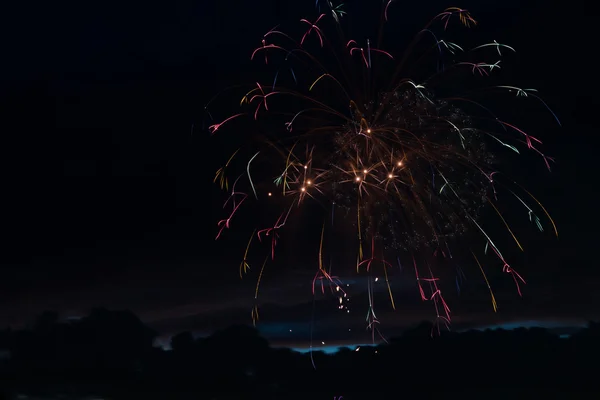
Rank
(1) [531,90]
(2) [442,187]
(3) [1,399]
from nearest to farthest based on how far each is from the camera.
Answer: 1. (1) [531,90]
2. (2) [442,187]
3. (3) [1,399]

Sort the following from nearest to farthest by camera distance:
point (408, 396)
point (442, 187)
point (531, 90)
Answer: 1. point (531, 90)
2. point (442, 187)
3. point (408, 396)

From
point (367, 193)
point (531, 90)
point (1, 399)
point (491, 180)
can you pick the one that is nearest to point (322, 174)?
point (367, 193)


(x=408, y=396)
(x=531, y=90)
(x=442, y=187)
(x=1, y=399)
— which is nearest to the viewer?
(x=531, y=90)

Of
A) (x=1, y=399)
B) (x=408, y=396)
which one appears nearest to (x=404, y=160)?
(x=1, y=399)

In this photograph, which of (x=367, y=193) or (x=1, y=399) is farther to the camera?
(x=1, y=399)

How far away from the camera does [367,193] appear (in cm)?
1784

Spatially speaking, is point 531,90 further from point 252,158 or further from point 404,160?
point 252,158

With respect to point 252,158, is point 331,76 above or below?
above

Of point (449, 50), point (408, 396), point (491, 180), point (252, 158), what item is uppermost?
point (449, 50)

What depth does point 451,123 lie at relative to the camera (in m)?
17.9

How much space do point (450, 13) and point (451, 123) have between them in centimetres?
278

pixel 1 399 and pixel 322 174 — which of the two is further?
pixel 1 399

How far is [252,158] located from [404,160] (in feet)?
12.9

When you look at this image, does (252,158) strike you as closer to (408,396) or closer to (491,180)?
(491,180)
